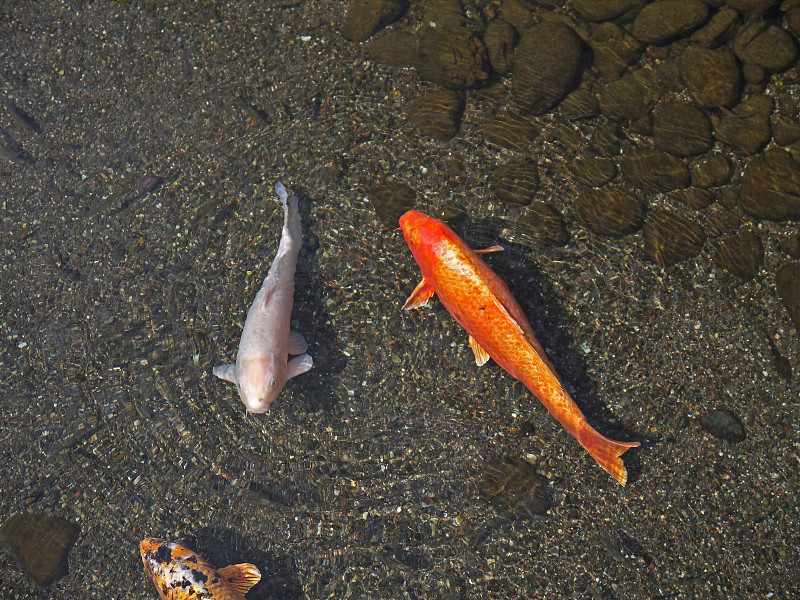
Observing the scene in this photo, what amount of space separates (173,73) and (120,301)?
3015 millimetres

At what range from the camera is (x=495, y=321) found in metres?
4.09

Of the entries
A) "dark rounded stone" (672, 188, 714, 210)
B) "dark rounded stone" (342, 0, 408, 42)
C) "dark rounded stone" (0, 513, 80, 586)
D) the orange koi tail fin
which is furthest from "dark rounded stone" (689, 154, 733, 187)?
"dark rounded stone" (0, 513, 80, 586)

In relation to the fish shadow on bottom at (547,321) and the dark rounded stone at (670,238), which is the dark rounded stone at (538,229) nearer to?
the fish shadow on bottom at (547,321)

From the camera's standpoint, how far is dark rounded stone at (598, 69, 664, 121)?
565 cm

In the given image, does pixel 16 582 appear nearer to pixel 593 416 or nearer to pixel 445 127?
pixel 593 416

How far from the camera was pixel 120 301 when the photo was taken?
17.7ft

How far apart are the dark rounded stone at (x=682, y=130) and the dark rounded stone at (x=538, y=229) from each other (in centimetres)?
144

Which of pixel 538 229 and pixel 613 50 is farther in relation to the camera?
pixel 613 50

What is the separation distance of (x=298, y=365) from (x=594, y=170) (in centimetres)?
→ 360

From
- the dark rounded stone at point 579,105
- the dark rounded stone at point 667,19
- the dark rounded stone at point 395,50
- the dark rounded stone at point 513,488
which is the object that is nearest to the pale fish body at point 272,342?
the dark rounded stone at point 513,488

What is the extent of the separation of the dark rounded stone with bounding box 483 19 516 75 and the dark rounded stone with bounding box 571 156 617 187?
143 cm

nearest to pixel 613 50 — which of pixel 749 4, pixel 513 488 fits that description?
pixel 749 4

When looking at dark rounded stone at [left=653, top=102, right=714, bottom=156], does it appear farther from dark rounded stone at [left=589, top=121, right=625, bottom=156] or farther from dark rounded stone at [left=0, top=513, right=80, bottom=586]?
dark rounded stone at [left=0, top=513, right=80, bottom=586]

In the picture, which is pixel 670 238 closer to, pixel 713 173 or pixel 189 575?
pixel 713 173
